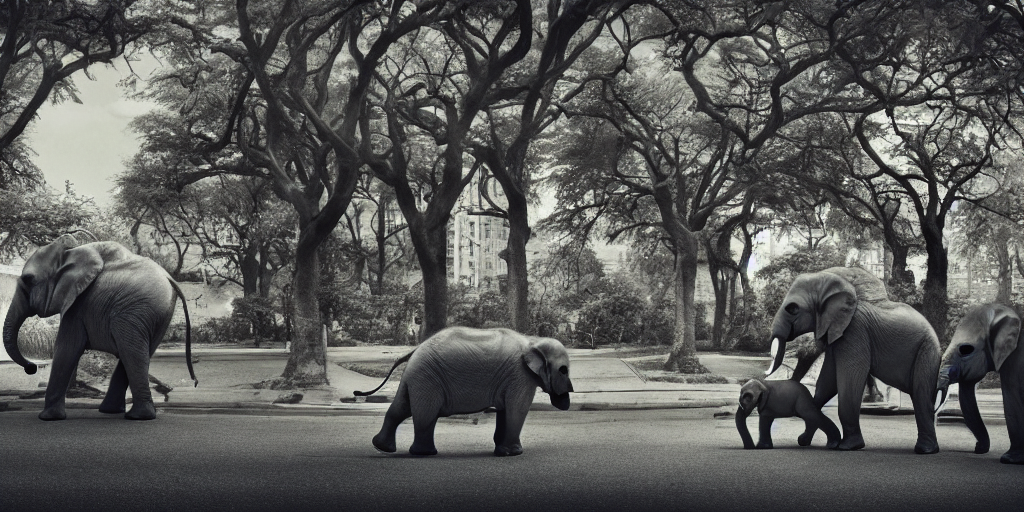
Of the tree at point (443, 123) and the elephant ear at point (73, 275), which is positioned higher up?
the tree at point (443, 123)

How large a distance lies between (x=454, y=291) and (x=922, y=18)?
786 centimetres

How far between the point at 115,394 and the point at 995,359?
623cm

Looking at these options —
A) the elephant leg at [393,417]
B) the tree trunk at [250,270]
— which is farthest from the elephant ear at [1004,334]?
the tree trunk at [250,270]

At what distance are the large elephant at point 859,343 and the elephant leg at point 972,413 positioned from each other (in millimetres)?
179

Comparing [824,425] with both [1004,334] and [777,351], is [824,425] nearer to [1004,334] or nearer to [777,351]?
[777,351]

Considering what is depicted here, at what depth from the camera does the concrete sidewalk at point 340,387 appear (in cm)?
914

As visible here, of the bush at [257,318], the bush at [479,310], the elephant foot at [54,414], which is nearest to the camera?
the elephant foot at [54,414]

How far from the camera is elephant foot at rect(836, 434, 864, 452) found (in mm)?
5844

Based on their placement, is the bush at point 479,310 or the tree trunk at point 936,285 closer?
the tree trunk at point 936,285

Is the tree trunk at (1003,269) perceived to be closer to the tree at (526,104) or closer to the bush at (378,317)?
the tree at (526,104)

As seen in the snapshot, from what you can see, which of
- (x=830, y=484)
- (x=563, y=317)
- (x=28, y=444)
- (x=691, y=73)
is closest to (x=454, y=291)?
(x=563, y=317)

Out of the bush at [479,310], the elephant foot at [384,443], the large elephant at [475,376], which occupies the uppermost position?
the bush at [479,310]

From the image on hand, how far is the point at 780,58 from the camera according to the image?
39.8ft

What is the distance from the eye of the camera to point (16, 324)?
259 inches
